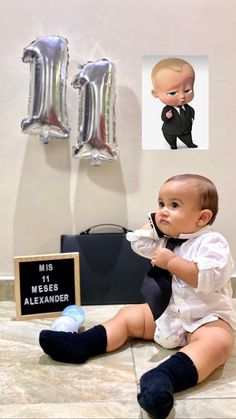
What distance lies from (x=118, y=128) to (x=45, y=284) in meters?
0.51

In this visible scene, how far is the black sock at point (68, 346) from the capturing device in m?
0.93

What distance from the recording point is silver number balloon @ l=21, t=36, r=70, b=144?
3.87 ft

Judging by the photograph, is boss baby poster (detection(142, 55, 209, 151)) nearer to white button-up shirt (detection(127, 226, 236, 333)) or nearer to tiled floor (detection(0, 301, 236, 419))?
white button-up shirt (detection(127, 226, 236, 333))

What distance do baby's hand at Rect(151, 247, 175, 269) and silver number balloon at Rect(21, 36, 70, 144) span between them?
47 centimetres

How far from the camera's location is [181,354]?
0.86m

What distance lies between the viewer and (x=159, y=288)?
100cm

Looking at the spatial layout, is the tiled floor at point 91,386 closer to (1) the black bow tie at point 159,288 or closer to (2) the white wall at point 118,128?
(1) the black bow tie at point 159,288

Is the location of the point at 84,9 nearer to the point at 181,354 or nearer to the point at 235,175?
the point at 235,175

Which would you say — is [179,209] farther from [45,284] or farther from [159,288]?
[45,284]

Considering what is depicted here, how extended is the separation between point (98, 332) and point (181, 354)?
8.3 inches

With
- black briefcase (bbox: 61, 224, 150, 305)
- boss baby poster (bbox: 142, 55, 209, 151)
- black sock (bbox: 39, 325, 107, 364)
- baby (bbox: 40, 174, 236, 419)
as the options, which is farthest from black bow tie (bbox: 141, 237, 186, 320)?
boss baby poster (bbox: 142, 55, 209, 151)

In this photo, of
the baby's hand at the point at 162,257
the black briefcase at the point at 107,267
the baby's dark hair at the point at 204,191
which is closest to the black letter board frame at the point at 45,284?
the black briefcase at the point at 107,267

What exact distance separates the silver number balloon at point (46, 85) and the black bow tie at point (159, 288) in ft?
1.52

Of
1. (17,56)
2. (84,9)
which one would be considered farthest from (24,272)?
(84,9)
